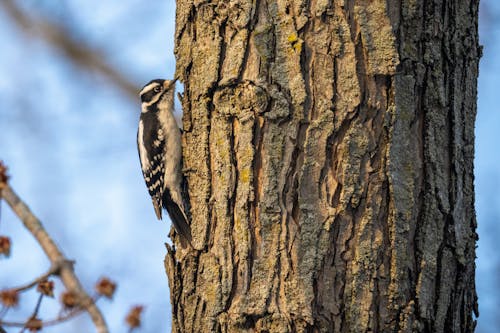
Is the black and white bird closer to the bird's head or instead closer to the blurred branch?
the bird's head

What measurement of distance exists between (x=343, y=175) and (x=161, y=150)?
1833 millimetres

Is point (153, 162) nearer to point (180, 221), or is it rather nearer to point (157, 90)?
point (157, 90)

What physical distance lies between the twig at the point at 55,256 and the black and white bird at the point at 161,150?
1889mm

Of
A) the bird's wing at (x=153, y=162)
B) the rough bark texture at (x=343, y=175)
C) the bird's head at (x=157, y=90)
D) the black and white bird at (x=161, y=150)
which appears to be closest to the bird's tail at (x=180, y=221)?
the black and white bird at (x=161, y=150)

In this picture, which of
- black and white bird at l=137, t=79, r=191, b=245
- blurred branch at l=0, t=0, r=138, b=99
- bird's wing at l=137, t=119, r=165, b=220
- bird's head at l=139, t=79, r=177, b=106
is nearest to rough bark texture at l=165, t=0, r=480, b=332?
black and white bird at l=137, t=79, r=191, b=245

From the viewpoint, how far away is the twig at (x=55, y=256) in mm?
1733

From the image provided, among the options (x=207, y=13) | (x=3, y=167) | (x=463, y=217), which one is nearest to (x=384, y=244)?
(x=463, y=217)

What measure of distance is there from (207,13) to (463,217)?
1.47 metres

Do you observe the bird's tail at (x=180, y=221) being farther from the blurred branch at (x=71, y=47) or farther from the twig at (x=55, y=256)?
the blurred branch at (x=71, y=47)

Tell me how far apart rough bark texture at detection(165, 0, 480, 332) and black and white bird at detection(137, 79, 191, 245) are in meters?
Answer: 0.58

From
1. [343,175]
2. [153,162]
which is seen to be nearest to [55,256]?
[343,175]

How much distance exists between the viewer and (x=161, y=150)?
477cm

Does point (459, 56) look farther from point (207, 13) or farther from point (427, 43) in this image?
point (207, 13)

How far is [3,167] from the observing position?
2047 mm
